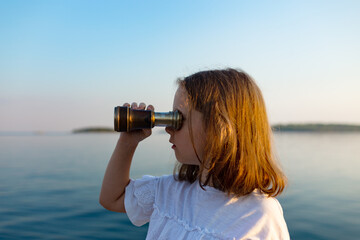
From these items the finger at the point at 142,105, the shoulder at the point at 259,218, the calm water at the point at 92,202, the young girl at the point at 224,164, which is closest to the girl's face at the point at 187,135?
the young girl at the point at 224,164

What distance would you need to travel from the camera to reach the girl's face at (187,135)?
1.21 metres

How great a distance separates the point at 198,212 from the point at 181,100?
447mm

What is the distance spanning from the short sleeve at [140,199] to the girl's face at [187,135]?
0.26 m

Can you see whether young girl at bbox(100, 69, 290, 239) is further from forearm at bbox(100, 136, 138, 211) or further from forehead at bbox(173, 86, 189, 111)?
forearm at bbox(100, 136, 138, 211)

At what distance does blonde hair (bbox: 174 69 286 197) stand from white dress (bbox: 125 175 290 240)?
0.05m

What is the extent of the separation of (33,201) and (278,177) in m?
3.31

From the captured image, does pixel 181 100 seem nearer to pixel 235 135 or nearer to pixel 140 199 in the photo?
pixel 235 135

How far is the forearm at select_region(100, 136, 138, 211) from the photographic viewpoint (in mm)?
1384

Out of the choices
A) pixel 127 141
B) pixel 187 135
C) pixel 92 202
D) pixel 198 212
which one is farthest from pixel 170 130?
pixel 92 202

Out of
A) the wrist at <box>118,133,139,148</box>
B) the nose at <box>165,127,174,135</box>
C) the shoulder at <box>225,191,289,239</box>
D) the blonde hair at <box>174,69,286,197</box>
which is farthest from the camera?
the wrist at <box>118,133,139,148</box>

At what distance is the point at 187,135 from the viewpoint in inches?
47.9

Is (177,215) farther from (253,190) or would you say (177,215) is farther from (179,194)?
(253,190)

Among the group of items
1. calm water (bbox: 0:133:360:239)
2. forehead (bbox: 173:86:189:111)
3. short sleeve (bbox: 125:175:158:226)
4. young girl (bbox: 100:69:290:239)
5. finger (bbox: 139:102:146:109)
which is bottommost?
calm water (bbox: 0:133:360:239)

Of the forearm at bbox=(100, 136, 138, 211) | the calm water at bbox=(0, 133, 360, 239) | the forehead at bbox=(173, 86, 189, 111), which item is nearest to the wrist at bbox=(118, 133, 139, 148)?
the forearm at bbox=(100, 136, 138, 211)
